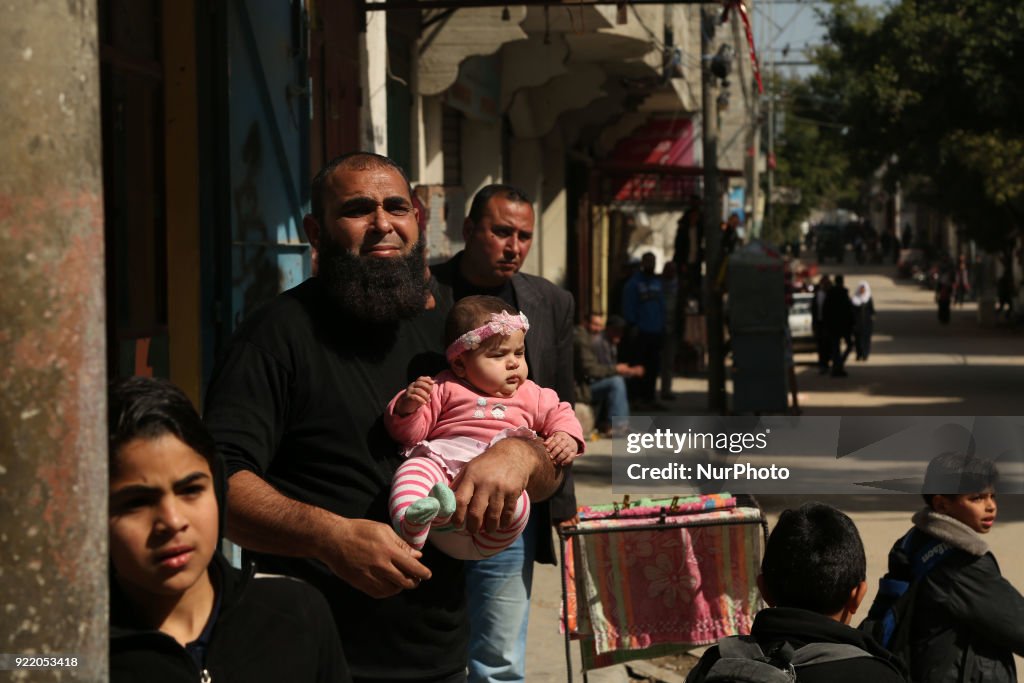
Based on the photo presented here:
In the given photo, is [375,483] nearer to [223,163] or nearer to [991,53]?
[223,163]

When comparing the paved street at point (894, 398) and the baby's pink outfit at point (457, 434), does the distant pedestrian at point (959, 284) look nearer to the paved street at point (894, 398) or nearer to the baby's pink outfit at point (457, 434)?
the paved street at point (894, 398)

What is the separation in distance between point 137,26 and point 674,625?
10.6ft

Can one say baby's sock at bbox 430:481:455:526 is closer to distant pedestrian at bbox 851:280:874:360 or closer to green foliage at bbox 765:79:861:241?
distant pedestrian at bbox 851:280:874:360

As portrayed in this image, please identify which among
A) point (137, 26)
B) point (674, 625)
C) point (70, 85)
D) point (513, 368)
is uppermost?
point (137, 26)

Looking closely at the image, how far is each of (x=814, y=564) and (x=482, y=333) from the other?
0.87 meters

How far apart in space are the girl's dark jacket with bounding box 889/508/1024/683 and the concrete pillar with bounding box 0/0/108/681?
3.04 metres

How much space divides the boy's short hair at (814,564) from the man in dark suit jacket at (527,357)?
3.49ft

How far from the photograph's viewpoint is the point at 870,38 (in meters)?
34.9

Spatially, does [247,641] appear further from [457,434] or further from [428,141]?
[428,141]

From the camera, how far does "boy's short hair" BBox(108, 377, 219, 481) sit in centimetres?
214

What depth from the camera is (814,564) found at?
333cm

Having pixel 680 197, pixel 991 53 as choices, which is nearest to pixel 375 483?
pixel 991 53

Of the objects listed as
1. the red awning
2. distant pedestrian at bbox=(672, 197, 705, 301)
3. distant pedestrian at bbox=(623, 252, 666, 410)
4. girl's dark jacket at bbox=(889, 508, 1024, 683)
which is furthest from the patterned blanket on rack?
the red awning

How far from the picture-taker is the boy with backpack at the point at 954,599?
4340 millimetres
